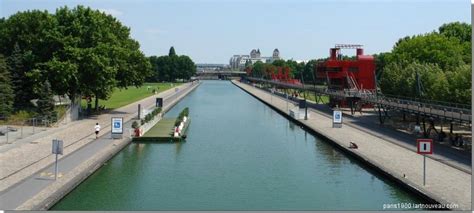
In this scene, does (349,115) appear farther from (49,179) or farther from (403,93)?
(49,179)

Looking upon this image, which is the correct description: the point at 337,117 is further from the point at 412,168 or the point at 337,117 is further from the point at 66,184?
the point at 66,184

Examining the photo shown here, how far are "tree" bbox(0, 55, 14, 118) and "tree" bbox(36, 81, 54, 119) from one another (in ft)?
7.36

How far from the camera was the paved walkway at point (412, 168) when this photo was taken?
69.6 feet

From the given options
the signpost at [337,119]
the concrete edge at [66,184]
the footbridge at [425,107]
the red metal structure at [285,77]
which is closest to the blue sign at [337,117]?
the signpost at [337,119]

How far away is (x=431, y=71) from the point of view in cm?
5238

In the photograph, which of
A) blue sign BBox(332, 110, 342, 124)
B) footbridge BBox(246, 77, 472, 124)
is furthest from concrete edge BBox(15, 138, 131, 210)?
footbridge BBox(246, 77, 472, 124)

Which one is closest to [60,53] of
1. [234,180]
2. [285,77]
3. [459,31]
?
[234,180]

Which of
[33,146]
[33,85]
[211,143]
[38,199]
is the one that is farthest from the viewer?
[33,85]

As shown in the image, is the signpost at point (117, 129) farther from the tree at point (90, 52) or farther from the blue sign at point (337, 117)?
the blue sign at point (337, 117)

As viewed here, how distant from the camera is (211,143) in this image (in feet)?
135

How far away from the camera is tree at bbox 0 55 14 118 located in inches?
1703

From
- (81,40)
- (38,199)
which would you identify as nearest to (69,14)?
(81,40)

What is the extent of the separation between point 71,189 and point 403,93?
128 ft

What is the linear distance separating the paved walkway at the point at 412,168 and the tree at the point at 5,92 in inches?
983
